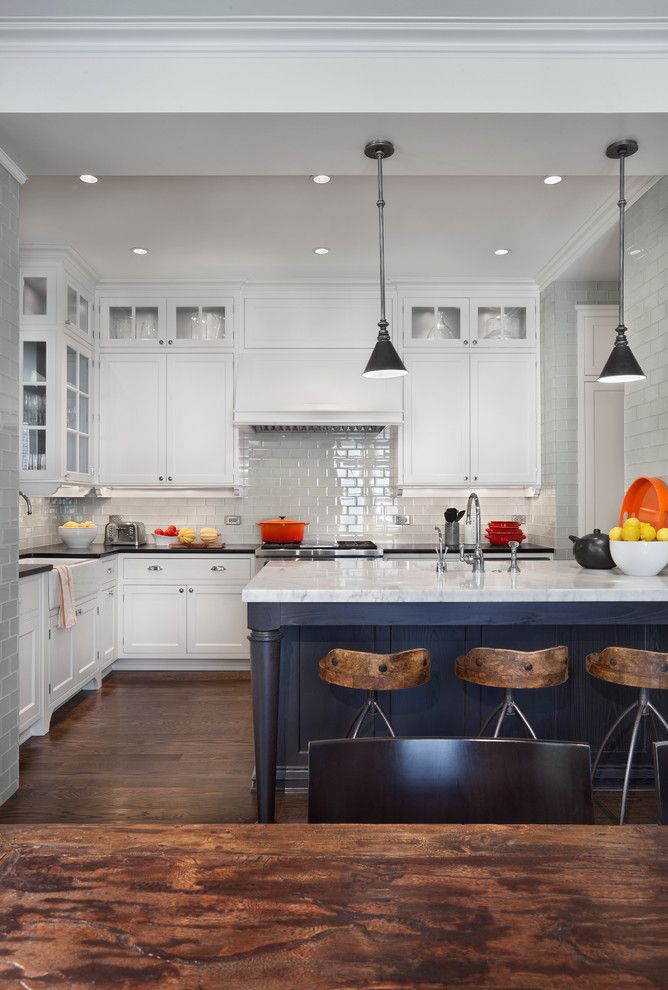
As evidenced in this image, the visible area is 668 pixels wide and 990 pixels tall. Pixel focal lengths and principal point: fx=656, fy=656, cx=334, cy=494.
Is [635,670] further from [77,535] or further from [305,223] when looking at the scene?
[77,535]

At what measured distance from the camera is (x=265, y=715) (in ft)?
8.06

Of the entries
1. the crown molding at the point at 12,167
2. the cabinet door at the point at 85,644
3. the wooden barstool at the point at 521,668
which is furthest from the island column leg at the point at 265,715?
the crown molding at the point at 12,167

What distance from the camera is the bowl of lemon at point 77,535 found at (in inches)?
183

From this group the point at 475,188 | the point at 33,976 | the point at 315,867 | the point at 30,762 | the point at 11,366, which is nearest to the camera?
the point at 33,976

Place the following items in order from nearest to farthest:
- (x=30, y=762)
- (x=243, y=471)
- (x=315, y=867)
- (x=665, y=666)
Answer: (x=315, y=867)
(x=665, y=666)
(x=30, y=762)
(x=243, y=471)

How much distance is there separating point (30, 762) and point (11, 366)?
1.91m

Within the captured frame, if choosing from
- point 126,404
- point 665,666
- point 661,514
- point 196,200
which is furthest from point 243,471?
point 665,666

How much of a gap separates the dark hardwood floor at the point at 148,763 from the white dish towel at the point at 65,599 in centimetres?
59

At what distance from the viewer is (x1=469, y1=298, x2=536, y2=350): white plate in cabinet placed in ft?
16.7

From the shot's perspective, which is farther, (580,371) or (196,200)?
(580,371)

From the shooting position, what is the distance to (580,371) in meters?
4.64

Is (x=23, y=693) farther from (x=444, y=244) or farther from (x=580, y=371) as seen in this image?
(x=580, y=371)

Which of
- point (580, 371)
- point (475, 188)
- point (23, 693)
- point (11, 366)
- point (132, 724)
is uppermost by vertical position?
point (475, 188)

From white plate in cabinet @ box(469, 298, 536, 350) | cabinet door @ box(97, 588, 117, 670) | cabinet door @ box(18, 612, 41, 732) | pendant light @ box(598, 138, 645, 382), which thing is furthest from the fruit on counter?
pendant light @ box(598, 138, 645, 382)
